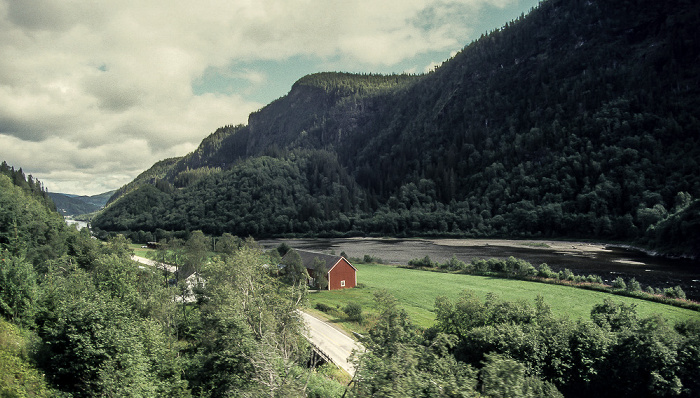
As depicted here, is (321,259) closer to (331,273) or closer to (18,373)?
(331,273)

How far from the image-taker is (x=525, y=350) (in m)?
23.2

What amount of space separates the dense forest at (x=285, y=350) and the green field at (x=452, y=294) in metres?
13.6

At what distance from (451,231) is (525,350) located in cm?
12886

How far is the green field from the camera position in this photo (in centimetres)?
4169

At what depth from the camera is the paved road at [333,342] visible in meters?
29.0

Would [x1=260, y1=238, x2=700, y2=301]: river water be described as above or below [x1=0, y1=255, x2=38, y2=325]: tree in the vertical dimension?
below

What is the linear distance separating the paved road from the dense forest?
3.20 metres

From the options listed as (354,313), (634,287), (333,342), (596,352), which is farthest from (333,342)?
(634,287)

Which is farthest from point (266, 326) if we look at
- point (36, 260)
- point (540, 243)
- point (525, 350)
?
point (540, 243)

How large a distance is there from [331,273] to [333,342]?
27774mm

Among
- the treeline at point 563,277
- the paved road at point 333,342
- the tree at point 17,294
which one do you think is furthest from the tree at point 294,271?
the treeline at point 563,277

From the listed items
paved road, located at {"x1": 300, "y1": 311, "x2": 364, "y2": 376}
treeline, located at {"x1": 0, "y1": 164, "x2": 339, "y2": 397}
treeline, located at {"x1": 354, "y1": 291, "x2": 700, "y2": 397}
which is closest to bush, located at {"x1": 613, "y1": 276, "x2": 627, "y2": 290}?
treeline, located at {"x1": 354, "y1": 291, "x2": 700, "y2": 397}

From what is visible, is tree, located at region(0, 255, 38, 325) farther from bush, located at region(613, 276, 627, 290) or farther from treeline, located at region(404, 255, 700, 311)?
bush, located at region(613, 276, 627, 290)

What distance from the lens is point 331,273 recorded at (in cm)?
6103
